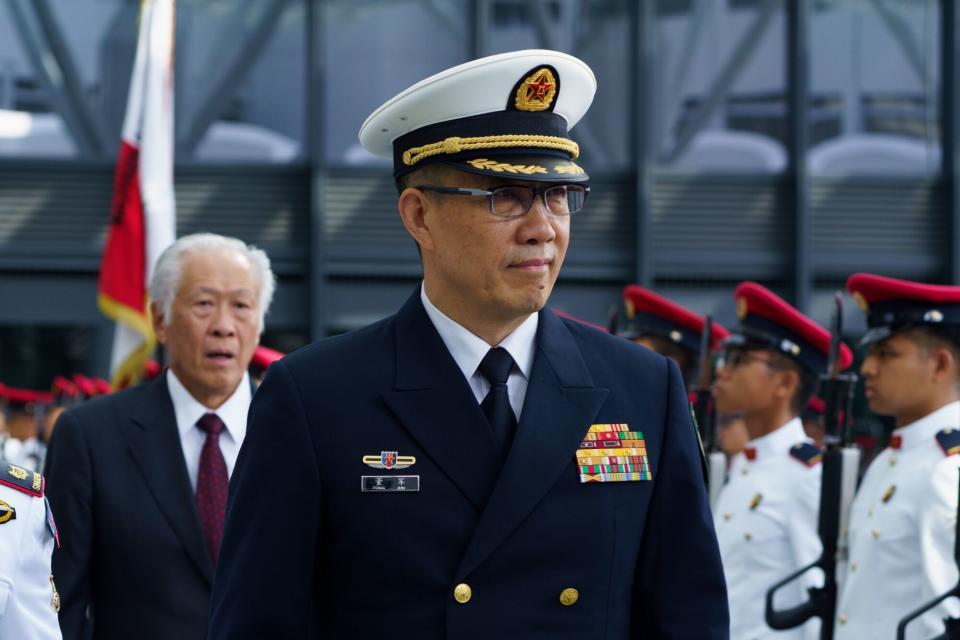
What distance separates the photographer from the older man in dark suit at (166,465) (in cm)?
343

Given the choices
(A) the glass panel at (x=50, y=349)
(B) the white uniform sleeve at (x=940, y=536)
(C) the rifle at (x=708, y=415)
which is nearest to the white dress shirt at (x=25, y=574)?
→ (B) the white uniform sleeve at (x=940, y=536)

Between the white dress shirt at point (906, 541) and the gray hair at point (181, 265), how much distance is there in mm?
1830

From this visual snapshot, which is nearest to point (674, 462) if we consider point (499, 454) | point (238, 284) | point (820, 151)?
point (499, 454)

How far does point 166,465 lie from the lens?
3594 mm

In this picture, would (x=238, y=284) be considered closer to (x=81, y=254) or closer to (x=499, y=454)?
(x=499, y=454)

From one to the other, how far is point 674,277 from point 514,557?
34.5ft

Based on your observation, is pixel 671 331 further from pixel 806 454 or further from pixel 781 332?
pixel 806 454

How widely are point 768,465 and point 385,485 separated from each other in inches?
144

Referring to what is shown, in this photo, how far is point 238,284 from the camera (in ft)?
12.9

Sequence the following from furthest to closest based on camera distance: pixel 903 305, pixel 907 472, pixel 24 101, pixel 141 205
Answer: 1. pixel 24 101
2. pixel 141 205
3. pixel 903 305
4. pixel 907 472

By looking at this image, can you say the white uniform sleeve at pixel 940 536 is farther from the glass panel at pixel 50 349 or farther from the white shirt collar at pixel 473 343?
the glass panel at pixel 50 349

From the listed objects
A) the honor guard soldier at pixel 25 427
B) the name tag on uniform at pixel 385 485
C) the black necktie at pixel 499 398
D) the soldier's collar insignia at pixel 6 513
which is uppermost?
the black necktie at pixel 499 398

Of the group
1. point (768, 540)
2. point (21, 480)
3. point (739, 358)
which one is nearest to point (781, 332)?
point (739, 358)

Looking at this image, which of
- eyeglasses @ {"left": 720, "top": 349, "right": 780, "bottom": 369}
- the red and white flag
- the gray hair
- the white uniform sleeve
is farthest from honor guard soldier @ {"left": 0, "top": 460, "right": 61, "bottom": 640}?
the red and white flag
